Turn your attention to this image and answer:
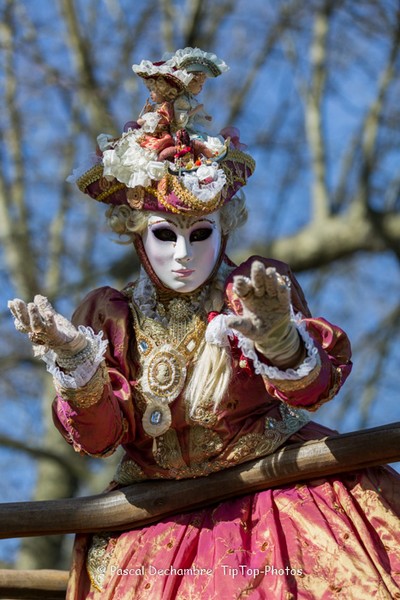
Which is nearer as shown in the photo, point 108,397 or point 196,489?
point 108,397

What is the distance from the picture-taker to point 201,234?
409 cm

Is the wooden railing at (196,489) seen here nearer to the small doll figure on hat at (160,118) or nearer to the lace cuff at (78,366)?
the lace cuff at (78,366)

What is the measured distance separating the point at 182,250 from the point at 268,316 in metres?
0.57

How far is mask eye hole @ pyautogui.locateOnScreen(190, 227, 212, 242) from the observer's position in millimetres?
4078

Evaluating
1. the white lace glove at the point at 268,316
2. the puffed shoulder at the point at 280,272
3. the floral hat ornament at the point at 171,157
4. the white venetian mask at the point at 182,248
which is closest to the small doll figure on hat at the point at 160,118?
the floral hat ornament at the point at 171,157

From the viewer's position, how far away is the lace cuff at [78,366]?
12.4 ft

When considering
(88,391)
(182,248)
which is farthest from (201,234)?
(88,391)

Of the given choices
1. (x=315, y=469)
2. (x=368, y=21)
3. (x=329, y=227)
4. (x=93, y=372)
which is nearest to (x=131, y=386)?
(x=93, y=372)

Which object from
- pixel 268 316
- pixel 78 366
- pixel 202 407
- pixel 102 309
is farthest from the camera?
pixel 102 309

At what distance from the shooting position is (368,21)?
9.48 metres

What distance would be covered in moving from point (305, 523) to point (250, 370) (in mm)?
460

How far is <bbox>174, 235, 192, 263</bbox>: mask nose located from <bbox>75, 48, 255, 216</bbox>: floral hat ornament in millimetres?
84

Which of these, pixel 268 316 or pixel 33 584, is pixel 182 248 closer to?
pixel 268 316

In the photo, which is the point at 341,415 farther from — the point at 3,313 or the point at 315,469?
the point at 315,469
